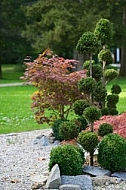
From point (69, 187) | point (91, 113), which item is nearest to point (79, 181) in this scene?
point (69, 187)

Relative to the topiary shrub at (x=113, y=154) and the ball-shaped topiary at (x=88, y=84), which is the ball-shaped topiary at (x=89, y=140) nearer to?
the topiary shrub at (x=113, y=154)

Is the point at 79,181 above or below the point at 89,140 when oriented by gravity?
below

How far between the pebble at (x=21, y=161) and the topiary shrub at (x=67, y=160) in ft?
1.08

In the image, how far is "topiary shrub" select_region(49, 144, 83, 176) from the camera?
539 cm

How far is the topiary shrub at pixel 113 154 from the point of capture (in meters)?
5.65

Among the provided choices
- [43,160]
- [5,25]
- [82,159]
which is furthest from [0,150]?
[5,25]

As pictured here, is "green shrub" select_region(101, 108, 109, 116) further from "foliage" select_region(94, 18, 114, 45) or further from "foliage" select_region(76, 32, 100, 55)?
"foliage" select_region(76, 32, 100, 55)

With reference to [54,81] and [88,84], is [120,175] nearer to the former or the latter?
[88,84]

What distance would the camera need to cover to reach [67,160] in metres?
5.40

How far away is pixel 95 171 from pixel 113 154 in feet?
1.04

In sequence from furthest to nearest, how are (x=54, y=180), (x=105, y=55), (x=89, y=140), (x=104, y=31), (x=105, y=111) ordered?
(x=105, y=111) < (x=105, y=55) < (x=104, y=31) < (x=89, y=140) < (x=54, y=180)

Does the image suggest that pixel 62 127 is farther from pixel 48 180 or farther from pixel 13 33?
pixel 13 33

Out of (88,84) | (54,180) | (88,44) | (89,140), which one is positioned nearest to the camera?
(54,180)

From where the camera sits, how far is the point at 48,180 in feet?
17.2
